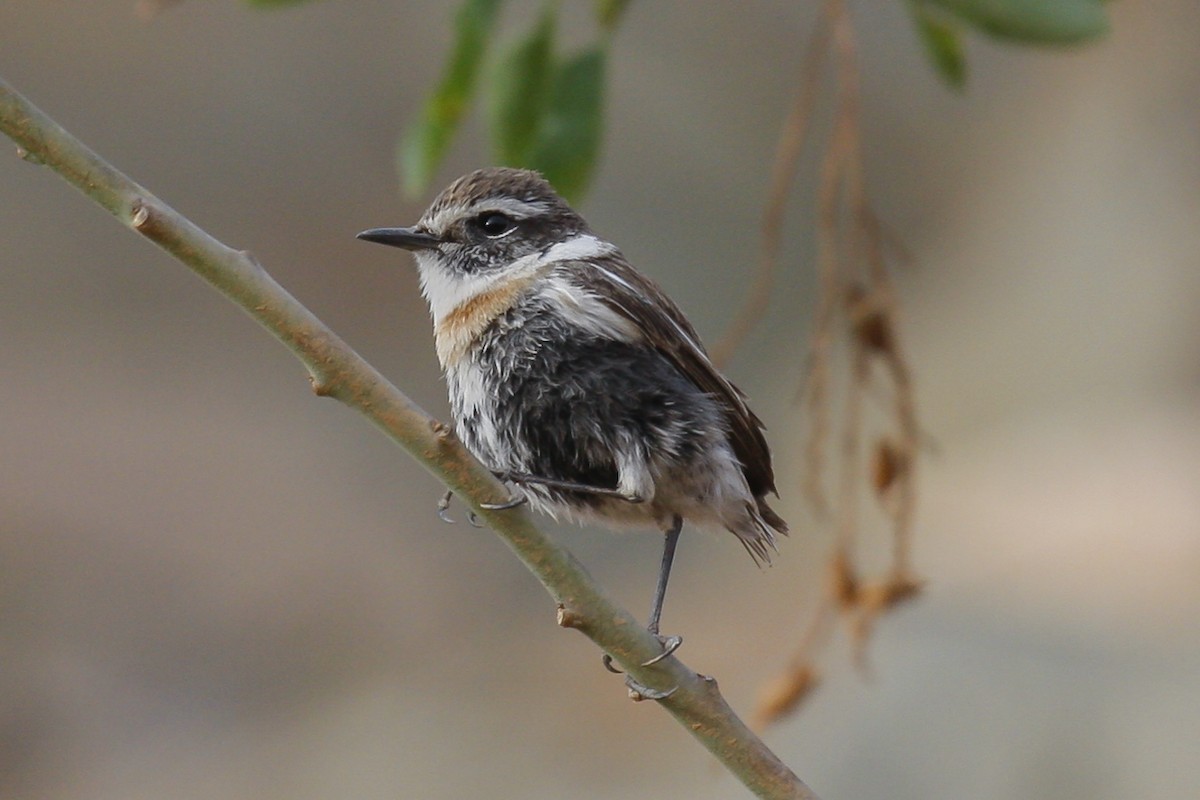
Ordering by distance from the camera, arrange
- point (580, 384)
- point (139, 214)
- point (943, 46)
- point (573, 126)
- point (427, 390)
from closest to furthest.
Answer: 1. point (139, 214)
2. point (580, 384)
3. point (573, 126)
4. point (943, 46)
5. point (427, 390)

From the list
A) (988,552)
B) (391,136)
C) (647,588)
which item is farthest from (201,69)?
(988,552)

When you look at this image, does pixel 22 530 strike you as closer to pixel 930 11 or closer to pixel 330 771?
pixel 330 771

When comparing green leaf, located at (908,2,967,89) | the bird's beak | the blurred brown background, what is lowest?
the blurred brown background

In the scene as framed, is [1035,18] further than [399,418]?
Yes

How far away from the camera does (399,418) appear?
55.0 inches

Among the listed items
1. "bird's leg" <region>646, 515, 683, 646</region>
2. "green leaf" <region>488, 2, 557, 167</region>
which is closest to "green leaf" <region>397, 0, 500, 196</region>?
"green leaf" <region>488, 2, 557, 167</region>

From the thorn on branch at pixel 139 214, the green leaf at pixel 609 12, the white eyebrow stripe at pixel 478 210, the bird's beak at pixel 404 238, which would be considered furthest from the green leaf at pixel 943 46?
the thorn on branch at pixel 139 214

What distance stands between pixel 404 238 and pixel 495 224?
6.2 inches

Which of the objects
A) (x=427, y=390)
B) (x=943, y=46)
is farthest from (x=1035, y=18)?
(x=427, y=390)

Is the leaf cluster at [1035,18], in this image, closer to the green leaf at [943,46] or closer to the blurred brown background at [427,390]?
the green leaf at [943,46]

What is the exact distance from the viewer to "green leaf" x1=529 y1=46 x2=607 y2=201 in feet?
7.04

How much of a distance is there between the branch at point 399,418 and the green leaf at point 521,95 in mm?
808

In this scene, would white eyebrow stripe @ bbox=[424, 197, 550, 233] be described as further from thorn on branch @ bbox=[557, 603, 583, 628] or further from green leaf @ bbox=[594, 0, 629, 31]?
thorn on branch @ bbox=[557, 603, 583, 628]

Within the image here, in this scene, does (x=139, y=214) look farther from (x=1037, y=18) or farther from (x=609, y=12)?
(x=1037, y=18)
